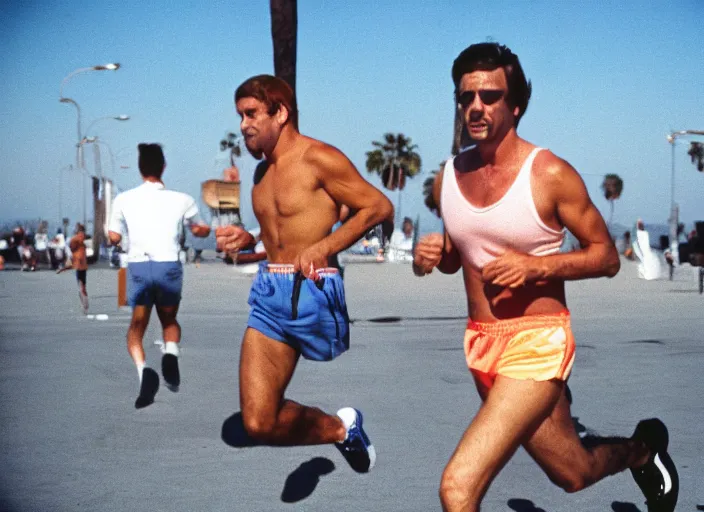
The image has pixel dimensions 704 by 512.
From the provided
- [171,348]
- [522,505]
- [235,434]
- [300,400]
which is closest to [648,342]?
[300,400]

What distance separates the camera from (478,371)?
4285 mm

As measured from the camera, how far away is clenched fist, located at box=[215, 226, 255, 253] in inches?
225

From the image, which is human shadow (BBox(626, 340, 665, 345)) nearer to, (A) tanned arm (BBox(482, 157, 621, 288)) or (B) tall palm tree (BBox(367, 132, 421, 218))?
(A) tanned arm (BBox(482, 157, 621, 288))

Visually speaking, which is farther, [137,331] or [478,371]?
[137,331]

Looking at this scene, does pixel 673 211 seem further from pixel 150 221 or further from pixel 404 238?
pixel 150 221

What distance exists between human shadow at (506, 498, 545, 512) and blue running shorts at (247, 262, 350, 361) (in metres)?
1.09

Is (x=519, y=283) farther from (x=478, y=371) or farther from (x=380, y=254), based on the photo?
(x=380, y=254)

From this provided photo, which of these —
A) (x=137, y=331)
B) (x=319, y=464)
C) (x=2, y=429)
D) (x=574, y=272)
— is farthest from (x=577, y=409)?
(x=574, y=272)

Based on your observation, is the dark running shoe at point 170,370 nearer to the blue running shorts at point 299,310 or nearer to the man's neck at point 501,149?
the blue running shorts at point 299,310

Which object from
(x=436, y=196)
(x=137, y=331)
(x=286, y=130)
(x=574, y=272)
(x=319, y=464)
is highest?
(x=286, y=130)

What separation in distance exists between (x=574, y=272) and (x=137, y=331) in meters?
5.05

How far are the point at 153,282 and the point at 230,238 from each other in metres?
2.93

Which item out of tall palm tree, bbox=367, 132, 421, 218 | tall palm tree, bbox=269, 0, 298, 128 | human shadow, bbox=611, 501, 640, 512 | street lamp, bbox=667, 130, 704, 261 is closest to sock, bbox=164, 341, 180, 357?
human shadow, bbox=611, 501, 640, 512

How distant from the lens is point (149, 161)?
28.6 ft
